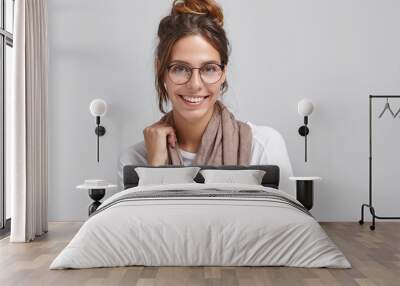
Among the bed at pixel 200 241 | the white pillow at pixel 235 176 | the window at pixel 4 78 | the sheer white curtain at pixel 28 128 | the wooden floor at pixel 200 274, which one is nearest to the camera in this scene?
the wooden floor at pixel 200 274

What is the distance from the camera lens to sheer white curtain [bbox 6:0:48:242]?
627 centimetres

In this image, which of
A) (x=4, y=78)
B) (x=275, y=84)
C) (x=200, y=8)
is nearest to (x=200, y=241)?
(x=275, y=84)

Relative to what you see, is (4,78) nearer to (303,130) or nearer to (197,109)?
(197,109)

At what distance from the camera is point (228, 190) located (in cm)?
574

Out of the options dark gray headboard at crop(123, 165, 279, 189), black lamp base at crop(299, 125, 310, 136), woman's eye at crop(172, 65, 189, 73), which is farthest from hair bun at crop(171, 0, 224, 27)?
dark gray headboard at crop(123, 165, 279, 189)

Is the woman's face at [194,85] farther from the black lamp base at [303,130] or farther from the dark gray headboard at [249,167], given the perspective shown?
the black lamp base at [303,130]

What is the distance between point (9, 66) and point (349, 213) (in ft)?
14.4

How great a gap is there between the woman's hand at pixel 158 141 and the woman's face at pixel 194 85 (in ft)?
0.86

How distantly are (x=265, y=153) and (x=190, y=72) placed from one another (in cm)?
132

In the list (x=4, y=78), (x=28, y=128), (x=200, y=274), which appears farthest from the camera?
(x=4, y=78)

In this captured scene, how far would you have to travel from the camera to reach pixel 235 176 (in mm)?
6777

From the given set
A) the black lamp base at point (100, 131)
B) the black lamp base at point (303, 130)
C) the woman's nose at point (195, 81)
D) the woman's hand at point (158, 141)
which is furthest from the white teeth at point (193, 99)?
the black lamp base at point (303, 130)

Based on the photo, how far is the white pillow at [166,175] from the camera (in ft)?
22.2

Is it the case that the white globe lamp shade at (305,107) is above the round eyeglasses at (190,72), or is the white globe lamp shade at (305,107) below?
below
